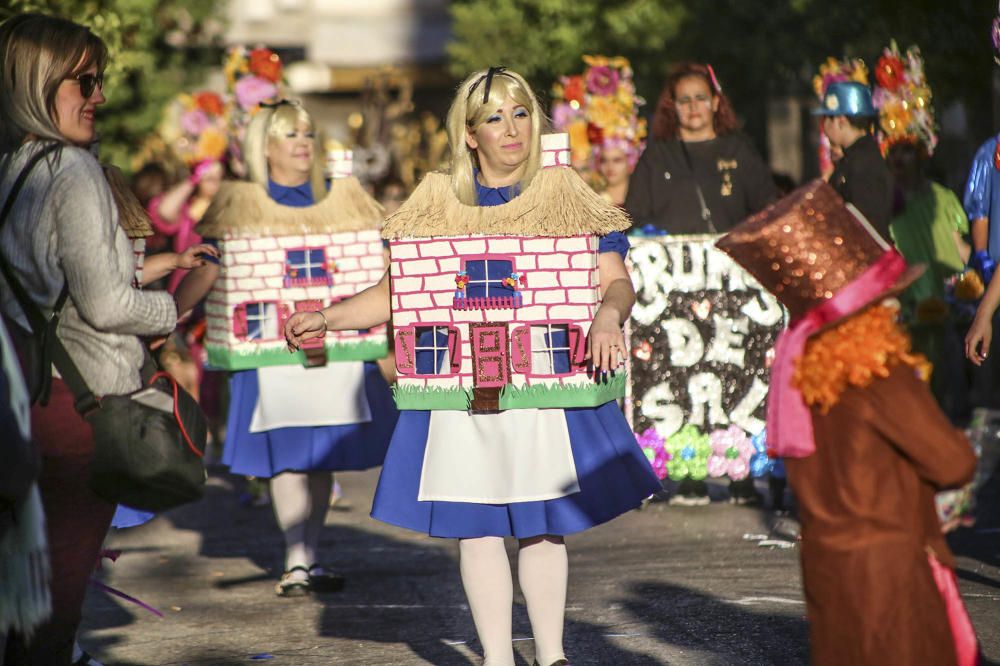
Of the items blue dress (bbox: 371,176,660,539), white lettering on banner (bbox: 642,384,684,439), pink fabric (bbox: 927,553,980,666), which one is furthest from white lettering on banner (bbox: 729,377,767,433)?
A: pink fabric (bbox: 927,553,980,666)

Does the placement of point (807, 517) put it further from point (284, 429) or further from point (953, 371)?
point (953, 371)

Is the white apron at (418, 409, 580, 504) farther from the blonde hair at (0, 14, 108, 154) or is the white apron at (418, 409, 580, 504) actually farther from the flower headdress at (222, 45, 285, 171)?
the flower headdress at (222, 45, 285, 171)

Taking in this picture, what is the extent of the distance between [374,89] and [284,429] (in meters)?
21.9

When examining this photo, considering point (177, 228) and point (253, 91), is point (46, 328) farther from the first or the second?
point (177, 228)

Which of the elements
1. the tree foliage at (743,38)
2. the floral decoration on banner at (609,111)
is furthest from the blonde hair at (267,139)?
the tree foliage at (743,38)

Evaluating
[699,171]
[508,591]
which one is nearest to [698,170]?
[699,171]

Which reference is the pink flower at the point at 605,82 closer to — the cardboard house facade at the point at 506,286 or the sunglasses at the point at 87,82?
the cardboard house facade at the point at 506,286

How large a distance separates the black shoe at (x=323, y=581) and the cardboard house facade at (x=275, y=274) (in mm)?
884

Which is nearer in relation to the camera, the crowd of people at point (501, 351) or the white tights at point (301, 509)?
the crowd of people at point (501, 351)

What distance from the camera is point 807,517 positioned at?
13.9 ft

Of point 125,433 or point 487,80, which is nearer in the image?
point 125,433

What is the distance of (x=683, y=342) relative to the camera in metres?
9.04

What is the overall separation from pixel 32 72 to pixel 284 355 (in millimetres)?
3265

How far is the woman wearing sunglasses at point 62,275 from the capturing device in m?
4.41
